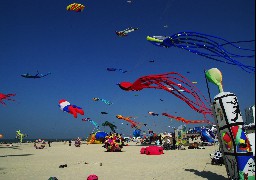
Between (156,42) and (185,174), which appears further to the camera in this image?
(185,174)

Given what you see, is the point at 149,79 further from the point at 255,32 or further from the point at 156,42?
the point at 255,32

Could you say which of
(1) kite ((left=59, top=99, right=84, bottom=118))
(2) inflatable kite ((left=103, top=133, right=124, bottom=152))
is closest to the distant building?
(2) inflatable kite ((left=103, top=133, right=124, bottom=152))

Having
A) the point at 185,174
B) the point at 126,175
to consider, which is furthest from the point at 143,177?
the point at 185,174

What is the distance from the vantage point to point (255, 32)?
2611 mm

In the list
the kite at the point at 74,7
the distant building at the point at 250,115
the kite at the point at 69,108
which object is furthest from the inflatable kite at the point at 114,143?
the distant building at the point at 250,115

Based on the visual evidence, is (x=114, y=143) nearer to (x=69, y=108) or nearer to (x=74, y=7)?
(x=69, y=108)

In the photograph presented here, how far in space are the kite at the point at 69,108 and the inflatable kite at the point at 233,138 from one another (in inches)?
893

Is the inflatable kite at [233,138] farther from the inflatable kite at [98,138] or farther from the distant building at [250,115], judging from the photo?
the inflatable kite at [98,138]

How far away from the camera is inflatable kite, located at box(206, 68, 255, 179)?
6.50 m

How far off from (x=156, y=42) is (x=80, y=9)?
12944 millimetres

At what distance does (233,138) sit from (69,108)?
79.7ft

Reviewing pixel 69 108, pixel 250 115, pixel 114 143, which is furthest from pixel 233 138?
pixel 69 108

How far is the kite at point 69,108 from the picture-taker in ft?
94.1

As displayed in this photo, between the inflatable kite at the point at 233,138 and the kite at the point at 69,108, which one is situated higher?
the kite at the point at 69,108
